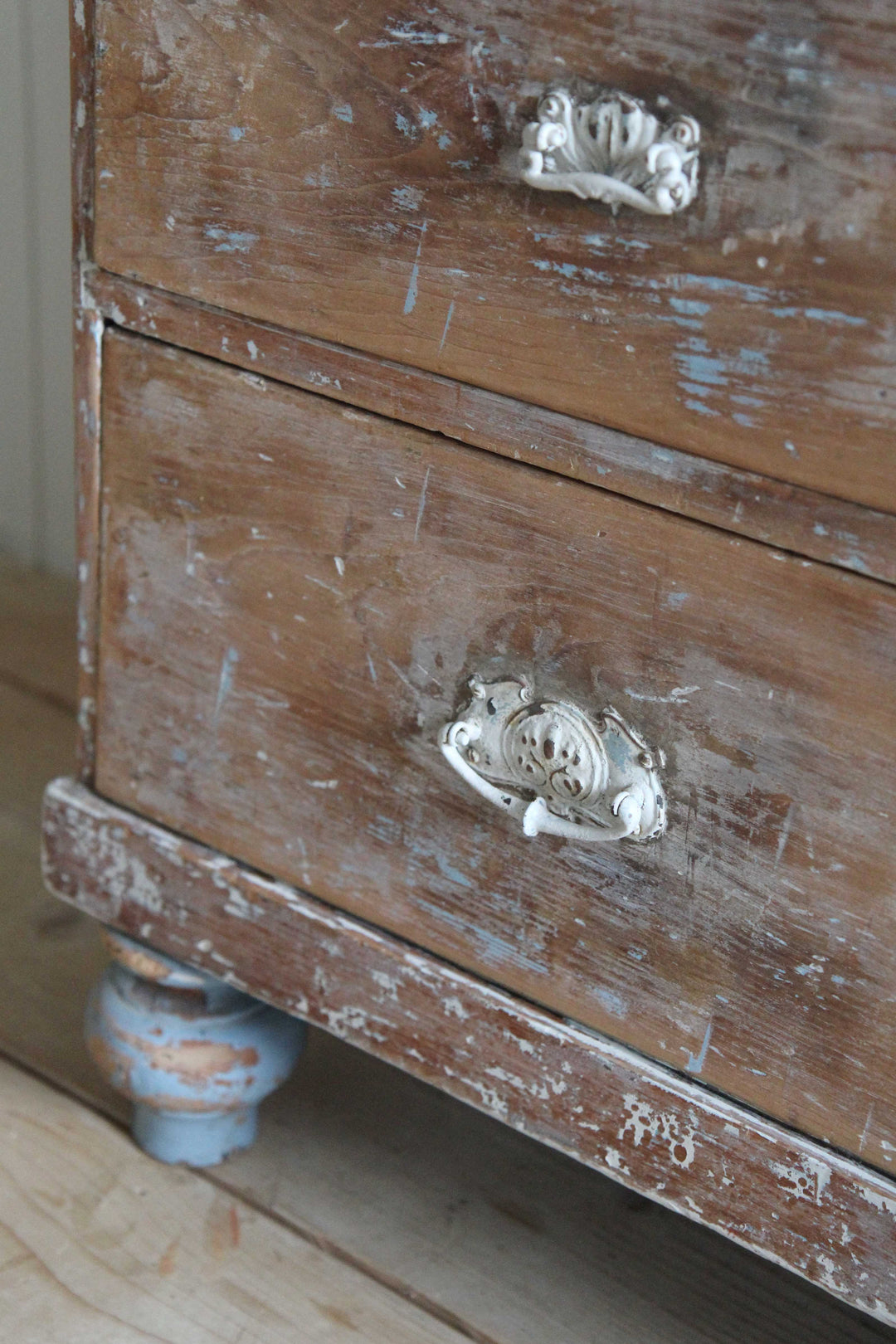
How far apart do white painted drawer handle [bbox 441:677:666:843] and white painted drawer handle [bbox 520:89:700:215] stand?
179 mm

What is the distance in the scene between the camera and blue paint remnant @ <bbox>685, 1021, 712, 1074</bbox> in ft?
1.80

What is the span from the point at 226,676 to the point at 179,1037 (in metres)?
0.20

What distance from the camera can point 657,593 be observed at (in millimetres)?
501

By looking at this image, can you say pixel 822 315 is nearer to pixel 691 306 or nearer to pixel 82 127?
pixel 691 306

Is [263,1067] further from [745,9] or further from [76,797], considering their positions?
[745,9]

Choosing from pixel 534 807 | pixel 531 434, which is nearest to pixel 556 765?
pixel 534 807

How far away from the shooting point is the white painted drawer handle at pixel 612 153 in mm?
441

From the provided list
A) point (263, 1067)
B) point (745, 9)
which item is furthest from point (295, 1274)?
point (745, 9)

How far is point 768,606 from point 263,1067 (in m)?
0.39

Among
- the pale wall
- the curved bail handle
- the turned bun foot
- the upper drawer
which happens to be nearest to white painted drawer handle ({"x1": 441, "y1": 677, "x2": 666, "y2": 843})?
the curved bail handle

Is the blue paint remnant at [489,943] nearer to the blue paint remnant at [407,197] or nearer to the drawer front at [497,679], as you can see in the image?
the drawer front at [497,679]

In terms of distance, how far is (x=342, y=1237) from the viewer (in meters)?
0.74

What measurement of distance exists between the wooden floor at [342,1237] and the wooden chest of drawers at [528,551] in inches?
6.2

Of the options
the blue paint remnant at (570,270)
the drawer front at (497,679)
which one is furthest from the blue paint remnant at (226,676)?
the blue paint remnant at (570,270)
